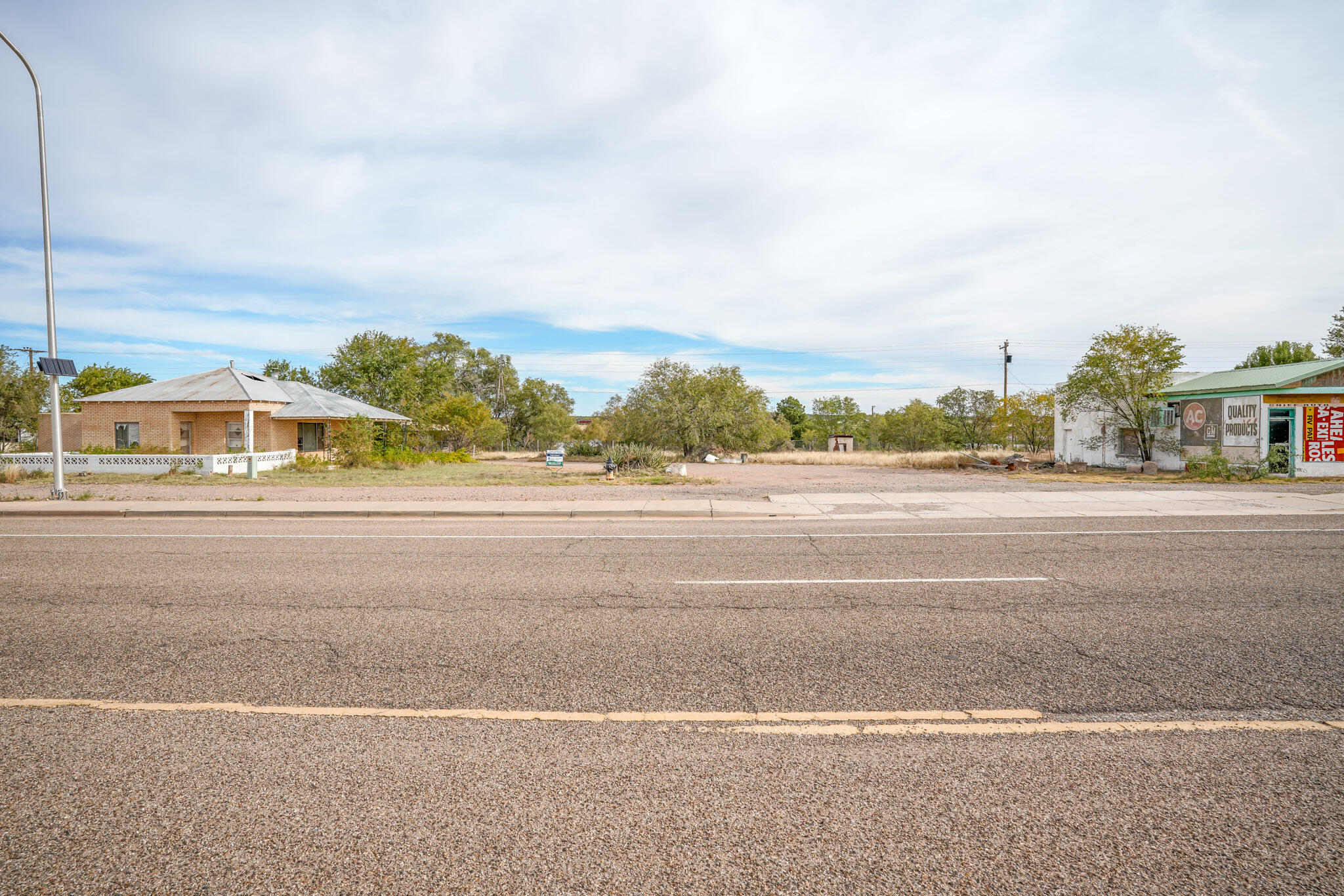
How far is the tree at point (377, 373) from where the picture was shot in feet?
163

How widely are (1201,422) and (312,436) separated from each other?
43.2 metres

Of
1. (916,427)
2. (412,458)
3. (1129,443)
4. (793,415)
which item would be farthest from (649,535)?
(793,415)

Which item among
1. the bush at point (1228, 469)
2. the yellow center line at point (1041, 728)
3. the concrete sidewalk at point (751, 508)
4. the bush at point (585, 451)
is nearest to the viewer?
the yellow center line at point (1041, 728)

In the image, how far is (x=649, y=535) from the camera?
11.1 m

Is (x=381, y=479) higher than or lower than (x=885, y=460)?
lower

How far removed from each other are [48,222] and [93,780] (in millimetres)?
19318

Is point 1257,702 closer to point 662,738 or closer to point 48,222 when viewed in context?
point 662,738

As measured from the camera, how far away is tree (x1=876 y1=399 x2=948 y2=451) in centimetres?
6081

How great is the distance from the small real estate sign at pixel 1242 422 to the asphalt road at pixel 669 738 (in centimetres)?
2276

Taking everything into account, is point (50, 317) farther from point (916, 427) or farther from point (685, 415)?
point (916, 427)

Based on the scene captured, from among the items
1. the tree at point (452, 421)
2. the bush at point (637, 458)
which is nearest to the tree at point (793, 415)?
the tree at point (452, 421)

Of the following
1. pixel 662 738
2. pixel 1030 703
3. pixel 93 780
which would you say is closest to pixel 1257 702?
pixel 1030 703

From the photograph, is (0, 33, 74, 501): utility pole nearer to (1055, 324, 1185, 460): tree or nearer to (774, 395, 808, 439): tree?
(1055, 324, 1185, 460): tree

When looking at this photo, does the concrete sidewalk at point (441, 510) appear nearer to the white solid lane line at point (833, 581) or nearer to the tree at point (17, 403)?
the white solid lane line at point (833, 581)
